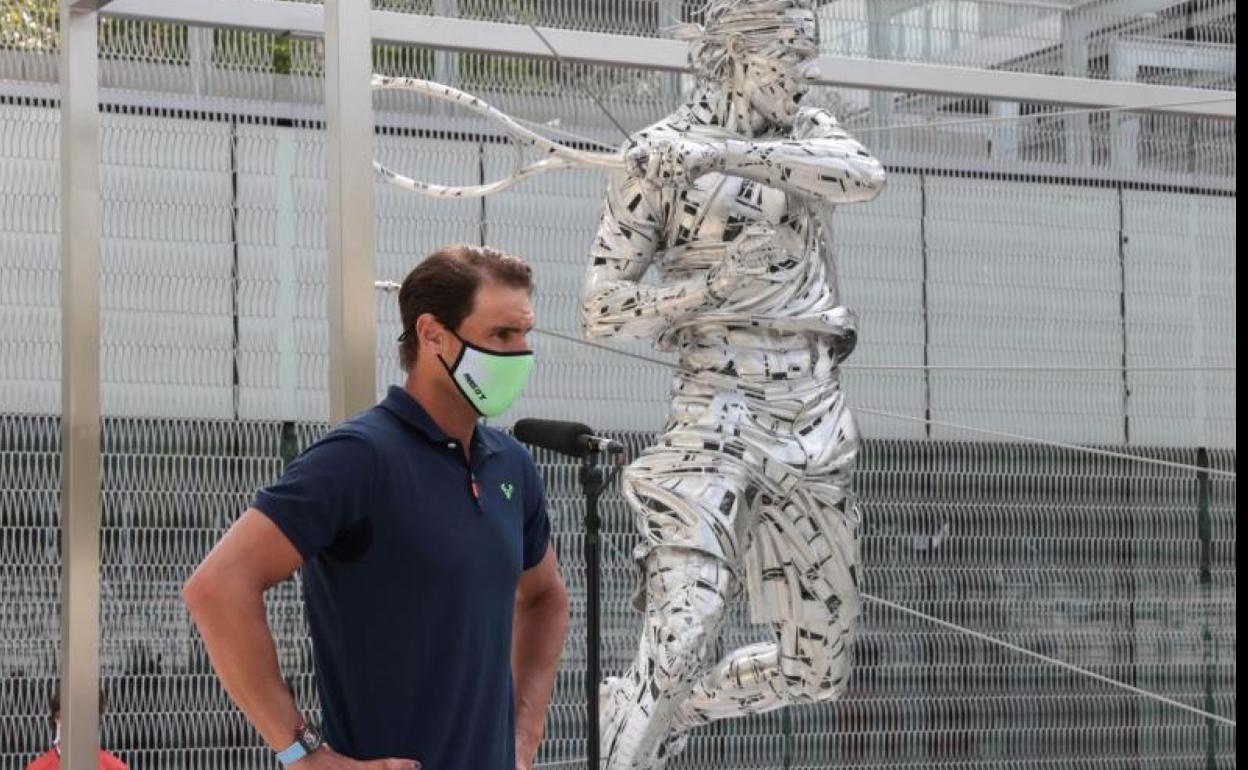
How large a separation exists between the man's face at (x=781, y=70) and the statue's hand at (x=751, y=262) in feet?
0.75

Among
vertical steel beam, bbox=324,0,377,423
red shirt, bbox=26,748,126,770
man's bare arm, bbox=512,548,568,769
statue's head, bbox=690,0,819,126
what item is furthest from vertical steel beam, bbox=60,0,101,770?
red shirt, bbox=26,748,126,770

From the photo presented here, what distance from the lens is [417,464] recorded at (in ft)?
8.11

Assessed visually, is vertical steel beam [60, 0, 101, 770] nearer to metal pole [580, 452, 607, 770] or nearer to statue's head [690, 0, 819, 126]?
metal pole [580, 452, 607, 770]

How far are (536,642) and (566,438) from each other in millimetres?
862

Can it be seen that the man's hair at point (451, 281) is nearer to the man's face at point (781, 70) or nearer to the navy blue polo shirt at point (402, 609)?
the navy blue polo shirt at point (402, 609)

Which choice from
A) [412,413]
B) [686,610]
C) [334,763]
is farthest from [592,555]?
[334,763]

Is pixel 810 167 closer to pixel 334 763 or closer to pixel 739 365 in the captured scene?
pixel 739 365

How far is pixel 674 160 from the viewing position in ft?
13.1

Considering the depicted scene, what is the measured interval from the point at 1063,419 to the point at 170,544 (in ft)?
8.38

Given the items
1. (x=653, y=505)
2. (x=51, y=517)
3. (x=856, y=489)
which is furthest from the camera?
(x=856, y=489)

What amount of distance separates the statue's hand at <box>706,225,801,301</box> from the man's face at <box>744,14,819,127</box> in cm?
23

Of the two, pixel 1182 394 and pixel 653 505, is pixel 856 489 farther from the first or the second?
pixel 653 505

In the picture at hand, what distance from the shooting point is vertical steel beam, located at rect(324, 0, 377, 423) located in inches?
114

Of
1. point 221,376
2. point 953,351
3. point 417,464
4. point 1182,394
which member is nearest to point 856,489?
point 953,351
